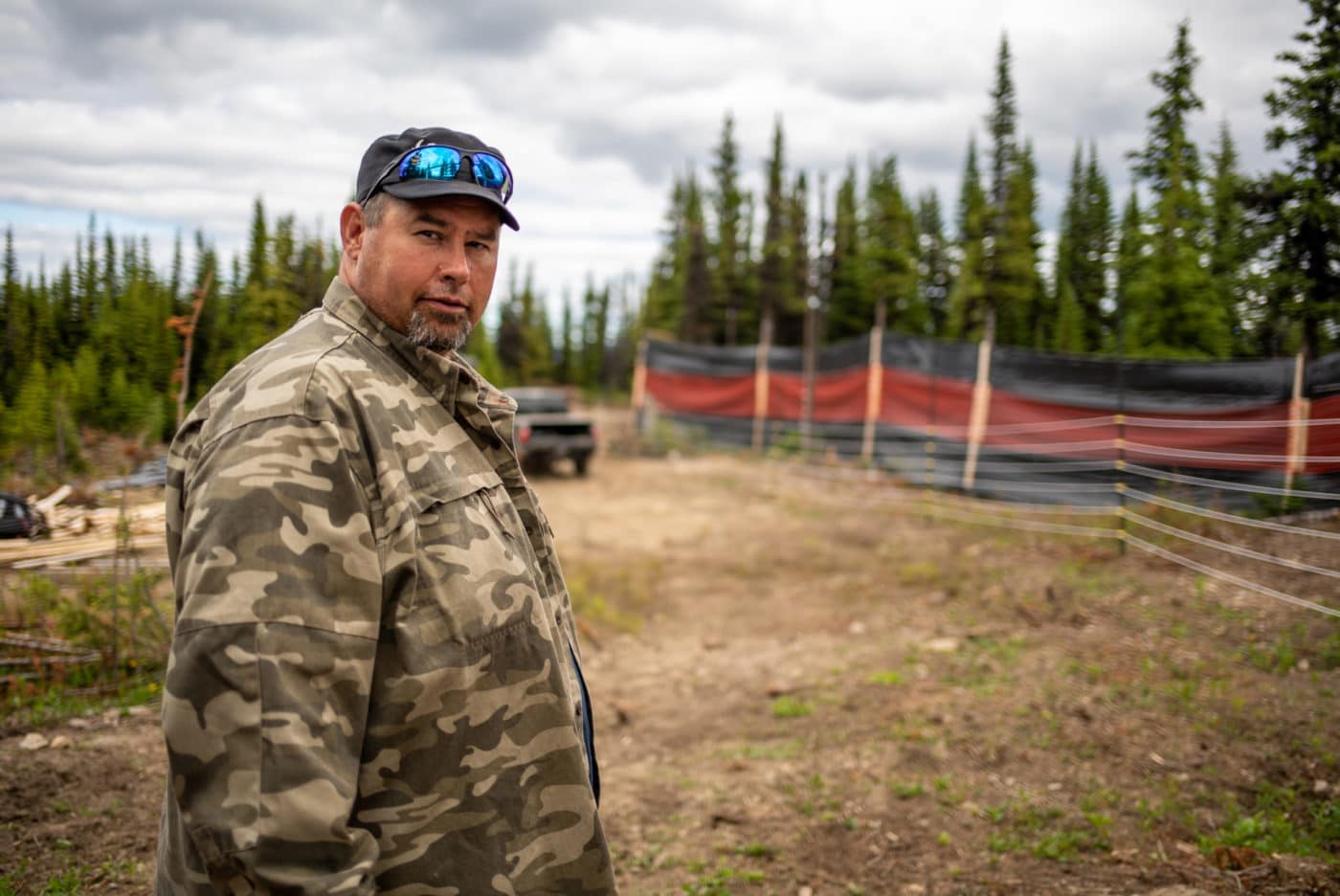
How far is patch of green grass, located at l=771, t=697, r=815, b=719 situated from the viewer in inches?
216

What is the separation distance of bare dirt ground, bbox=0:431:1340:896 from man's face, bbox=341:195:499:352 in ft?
8.10

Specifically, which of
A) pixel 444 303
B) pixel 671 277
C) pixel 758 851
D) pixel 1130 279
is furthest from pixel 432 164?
pixel 671 277

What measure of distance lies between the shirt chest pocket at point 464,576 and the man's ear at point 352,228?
583 millimetres

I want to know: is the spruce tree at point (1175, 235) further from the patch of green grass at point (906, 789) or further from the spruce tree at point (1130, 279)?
the patch of green grass at point (906, 789)

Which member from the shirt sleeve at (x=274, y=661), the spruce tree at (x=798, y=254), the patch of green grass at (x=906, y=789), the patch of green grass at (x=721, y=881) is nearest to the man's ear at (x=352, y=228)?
the shirt sleeve at (x=274, y=661)

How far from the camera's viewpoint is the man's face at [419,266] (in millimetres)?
1709

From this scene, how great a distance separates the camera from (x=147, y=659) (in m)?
4.70

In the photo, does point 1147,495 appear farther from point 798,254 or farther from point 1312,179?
point 798,254

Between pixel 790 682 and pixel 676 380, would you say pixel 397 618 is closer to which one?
pixel 790 682

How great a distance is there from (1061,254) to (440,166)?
134ft

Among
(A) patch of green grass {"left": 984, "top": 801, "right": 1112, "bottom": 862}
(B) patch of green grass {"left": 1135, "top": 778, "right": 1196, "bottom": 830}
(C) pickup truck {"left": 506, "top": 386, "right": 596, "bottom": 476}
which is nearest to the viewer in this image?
(A) patch of green grass {"left": 984, "top": 801, "right": 1112, "bottom": 862}

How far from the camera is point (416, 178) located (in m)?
1.72

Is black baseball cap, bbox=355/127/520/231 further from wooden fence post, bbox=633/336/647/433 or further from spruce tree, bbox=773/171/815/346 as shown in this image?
spruce tree, bbox=773/171/815/346

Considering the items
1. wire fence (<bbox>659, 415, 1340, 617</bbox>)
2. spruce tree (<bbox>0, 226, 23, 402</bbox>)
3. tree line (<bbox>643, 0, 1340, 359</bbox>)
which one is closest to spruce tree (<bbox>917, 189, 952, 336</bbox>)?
tree line (<bbox>643, 0, 1340, 359</bbox>)
